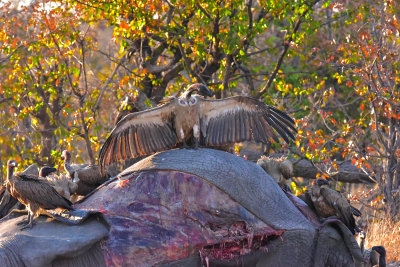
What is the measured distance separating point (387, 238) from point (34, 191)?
5606 mm

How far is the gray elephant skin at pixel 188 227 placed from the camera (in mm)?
5723

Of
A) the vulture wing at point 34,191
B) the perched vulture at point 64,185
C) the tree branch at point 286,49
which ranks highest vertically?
the tree branch at point 286,49

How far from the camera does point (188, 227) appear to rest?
6199 mm

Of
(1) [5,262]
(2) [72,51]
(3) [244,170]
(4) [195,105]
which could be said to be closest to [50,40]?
(2) [72,51]

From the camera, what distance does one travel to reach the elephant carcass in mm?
6051

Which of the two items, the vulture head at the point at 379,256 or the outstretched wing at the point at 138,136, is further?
the outstretched wing at the point at 138,136

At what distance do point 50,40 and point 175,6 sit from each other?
2225 millimetres

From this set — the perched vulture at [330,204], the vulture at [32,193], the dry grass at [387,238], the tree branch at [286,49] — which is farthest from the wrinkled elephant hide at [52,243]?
the tree branch at [286,49]

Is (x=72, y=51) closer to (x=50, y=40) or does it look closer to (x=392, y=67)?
(x=50, y=40)

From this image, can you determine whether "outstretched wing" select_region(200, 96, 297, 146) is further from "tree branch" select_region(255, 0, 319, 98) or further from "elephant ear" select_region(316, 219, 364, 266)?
A: "tree branch" select_region(255, 0, 319, 98)

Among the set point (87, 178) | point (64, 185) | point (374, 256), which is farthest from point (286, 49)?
point (64, 185)

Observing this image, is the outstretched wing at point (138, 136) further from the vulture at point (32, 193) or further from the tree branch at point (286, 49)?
the tree branch at point (286, 49)

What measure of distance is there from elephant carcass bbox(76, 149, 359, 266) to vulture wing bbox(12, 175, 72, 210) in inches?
21.5

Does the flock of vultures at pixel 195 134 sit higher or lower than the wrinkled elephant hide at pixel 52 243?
higher
